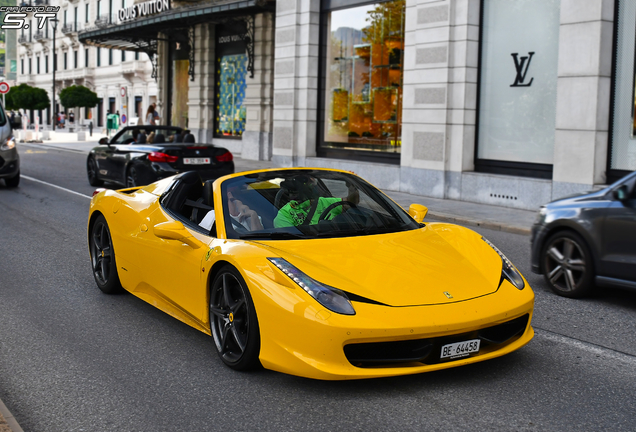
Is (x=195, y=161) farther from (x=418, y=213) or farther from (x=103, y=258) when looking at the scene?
(x=418, y=213)

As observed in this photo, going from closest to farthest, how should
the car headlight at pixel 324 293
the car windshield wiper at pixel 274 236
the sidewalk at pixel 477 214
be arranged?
1. the car headlight at pixel 324 293
2. the car windshield wiper at pixel 274 236
3. the sidewalk at pixel 477 214

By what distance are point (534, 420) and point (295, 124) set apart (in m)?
18.1

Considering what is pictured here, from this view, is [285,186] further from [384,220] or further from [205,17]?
[205,17]

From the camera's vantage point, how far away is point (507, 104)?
15398 mm

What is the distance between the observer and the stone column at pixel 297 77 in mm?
21016

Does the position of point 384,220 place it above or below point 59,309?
above

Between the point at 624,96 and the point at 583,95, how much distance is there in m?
0.68

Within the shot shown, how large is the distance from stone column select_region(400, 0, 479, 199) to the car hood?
11.2m

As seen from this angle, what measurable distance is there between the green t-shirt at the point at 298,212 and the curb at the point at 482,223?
6965mm

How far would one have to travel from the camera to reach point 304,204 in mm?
5129

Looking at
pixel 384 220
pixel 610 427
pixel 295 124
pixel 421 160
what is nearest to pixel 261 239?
pixel 384 220

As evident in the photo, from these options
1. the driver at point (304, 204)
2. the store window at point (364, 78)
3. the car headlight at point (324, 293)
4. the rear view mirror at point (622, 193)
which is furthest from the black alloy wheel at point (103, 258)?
the store window at point (364, 78)

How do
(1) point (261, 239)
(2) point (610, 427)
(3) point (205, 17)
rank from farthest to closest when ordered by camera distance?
1. (3) point (205, 17)
2. (1) point (261, 239)
3. (2) point (610, 427)

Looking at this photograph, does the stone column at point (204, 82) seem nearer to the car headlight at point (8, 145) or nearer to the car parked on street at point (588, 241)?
the car headlight at point (8, 145)
